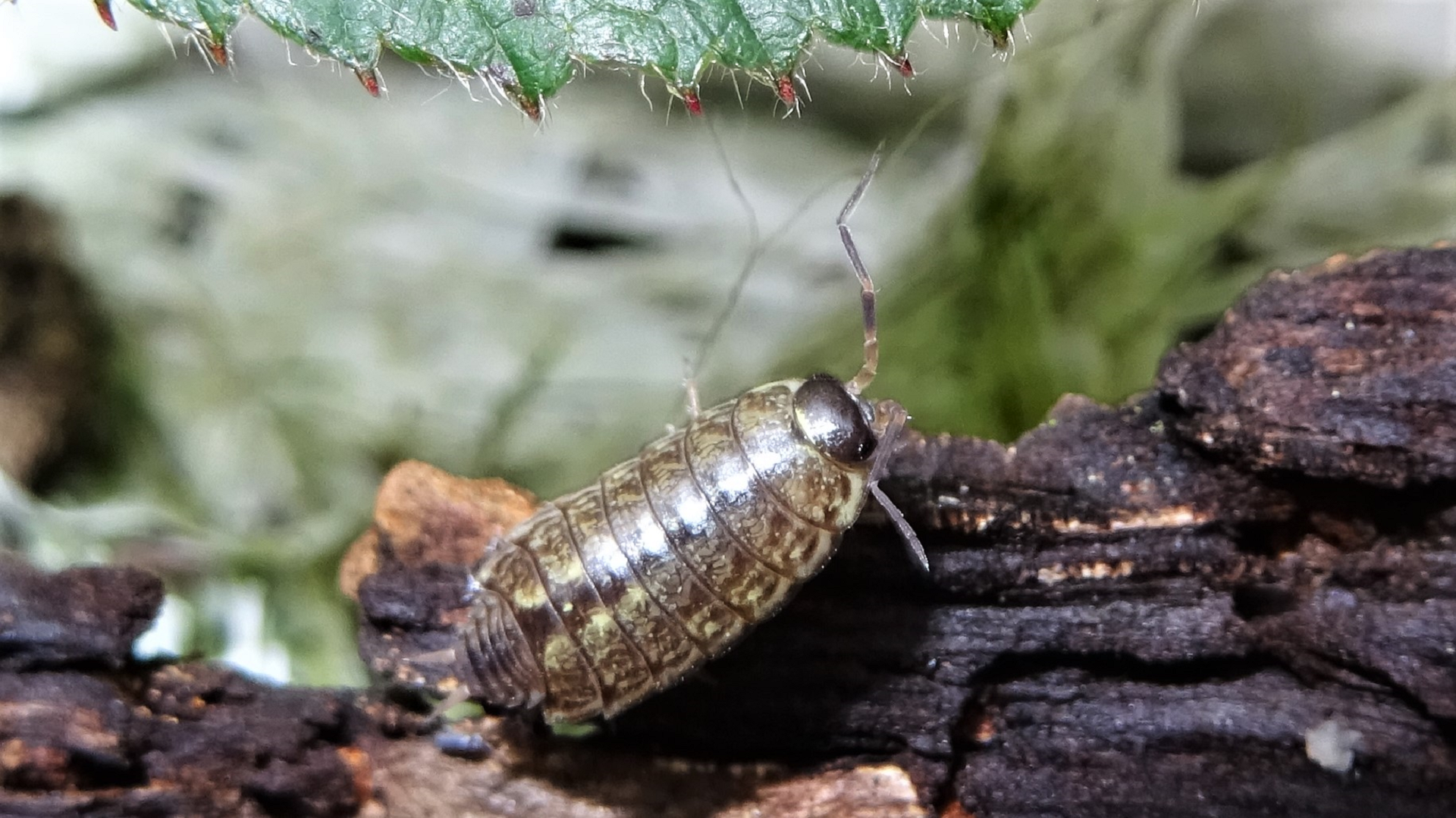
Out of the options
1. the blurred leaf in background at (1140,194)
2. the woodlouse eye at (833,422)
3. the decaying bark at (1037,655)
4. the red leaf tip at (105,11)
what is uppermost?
the blurred leaf in background at (1140,194)

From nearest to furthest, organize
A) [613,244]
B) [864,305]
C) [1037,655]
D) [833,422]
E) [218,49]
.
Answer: [218,49] → [1037,655] → [833,422] → [864,305] → [613,244]

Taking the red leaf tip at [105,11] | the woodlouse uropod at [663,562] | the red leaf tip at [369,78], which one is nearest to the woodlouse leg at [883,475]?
the woodlouse uropod at [663,562]

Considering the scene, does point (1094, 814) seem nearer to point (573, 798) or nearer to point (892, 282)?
point (573, 798)

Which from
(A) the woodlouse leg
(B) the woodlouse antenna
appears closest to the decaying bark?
(A) the woodlouse leg

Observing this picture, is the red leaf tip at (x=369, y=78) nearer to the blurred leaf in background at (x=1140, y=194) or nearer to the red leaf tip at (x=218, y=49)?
the red leaf tip at (x=218, y=49)

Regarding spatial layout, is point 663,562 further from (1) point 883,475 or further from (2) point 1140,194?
(2) point 1140,194

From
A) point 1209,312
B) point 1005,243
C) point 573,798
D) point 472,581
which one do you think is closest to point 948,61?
point 1005,243

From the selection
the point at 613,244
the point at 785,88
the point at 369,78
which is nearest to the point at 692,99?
the point at 785,88

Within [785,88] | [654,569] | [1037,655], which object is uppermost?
[785,88]
